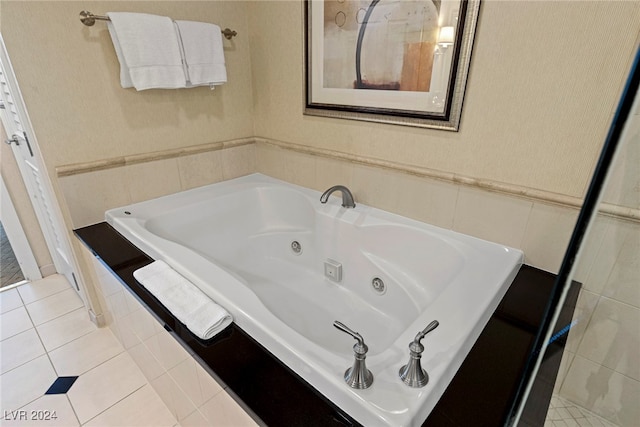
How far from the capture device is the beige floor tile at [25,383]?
151 centimetres

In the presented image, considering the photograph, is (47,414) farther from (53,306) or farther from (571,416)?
(571,416)

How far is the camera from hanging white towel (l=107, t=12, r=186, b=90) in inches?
58.6

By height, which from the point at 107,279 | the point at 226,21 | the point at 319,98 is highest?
the point at 226,21

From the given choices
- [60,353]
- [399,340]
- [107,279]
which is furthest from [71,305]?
[399,340]

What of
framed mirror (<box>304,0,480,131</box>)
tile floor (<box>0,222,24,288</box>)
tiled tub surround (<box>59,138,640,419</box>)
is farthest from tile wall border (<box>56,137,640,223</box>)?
tile floor (<box>0,222,24,288</box>)

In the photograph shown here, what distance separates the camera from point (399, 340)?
0.93 metres

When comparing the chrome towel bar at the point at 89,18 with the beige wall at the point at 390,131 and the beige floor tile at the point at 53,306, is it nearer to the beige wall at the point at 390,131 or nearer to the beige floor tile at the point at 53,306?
the beige wall at the point at 390,131

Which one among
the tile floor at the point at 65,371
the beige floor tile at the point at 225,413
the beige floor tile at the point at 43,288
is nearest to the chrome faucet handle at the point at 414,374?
the beige floor tile at the point at 225,413

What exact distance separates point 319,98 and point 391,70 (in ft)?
1.52

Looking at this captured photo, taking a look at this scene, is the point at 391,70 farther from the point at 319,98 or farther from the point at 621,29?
the point at 621,29

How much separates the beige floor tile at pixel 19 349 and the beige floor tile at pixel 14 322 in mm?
47

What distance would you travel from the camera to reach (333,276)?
184 centimetres

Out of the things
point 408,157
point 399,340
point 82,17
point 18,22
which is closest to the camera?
point 399,340

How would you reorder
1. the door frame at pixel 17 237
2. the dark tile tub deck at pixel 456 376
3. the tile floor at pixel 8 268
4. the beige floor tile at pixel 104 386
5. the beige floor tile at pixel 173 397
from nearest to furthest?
the dark tile tub deck at pixel 456 376
the beige floor tile at pixel 173 397
the beige floor tile at pixel 104 386
the door frame at pixel 17 237
the tile floor at pixel 8 268
